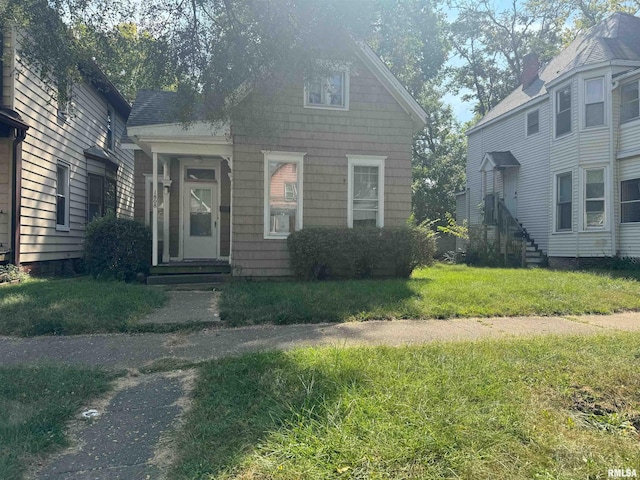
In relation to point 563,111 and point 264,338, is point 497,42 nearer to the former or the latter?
point 563,111

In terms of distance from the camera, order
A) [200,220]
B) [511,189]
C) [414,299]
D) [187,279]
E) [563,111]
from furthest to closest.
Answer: [511,189], [563,111], [200,220], [187,279], [414,299]

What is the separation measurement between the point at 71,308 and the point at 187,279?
3.47 meters

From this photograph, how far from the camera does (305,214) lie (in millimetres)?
10602

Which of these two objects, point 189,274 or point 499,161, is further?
point 499,161

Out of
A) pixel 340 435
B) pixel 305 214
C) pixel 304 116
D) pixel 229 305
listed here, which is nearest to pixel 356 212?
pixel 305 214

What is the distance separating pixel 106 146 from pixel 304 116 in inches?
361

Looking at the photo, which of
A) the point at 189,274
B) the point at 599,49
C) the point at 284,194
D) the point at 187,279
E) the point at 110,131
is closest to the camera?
the point at 187,279

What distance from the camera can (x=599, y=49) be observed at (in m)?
14.3

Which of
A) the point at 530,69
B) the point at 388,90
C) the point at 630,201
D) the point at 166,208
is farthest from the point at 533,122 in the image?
the point at 166,208

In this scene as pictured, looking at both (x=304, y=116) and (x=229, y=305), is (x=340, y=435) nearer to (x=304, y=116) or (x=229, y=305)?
(x=229, y=305)

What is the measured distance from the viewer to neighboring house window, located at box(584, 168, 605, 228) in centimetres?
1405

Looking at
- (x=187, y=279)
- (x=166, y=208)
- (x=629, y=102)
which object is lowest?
(x=187, y=279)

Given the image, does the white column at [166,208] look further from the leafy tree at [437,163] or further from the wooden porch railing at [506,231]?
the leafy tree at [437,163]

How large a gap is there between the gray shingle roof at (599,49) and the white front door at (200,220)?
12.2m
